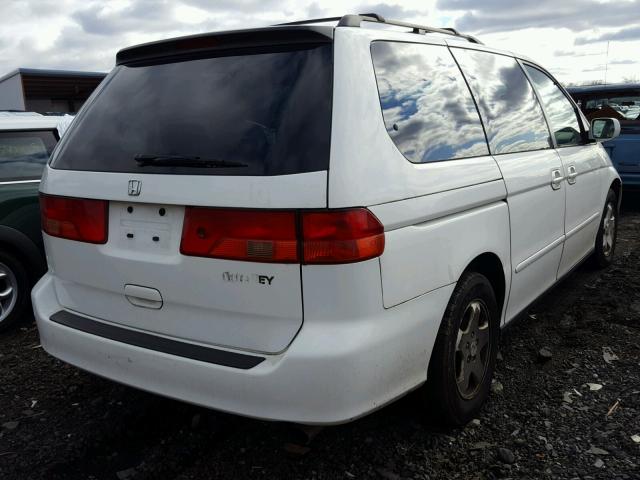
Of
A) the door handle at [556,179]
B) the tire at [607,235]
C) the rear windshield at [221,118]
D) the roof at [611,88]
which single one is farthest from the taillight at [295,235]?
the roof at [611,88]

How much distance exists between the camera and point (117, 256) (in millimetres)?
2445

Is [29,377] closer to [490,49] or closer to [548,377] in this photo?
[548,377]

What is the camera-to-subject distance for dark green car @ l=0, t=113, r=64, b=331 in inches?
175

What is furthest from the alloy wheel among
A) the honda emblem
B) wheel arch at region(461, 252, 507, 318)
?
the honda emblem

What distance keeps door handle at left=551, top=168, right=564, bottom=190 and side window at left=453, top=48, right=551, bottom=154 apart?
0.17 meters

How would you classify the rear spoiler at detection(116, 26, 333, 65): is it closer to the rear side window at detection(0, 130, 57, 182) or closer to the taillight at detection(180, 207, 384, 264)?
the taillight at detection(180, 207, 384, 264)

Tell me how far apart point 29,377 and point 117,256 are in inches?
67.0

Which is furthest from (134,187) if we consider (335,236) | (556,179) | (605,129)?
(605,129)

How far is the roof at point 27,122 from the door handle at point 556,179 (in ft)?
12.3

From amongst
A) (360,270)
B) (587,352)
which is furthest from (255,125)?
(587,352)

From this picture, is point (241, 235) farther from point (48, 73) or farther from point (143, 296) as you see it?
point (48, 73)

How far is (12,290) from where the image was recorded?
4559 mm

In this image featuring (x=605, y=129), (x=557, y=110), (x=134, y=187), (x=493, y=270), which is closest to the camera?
(x=134, y=187)

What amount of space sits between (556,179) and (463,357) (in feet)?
4.90
